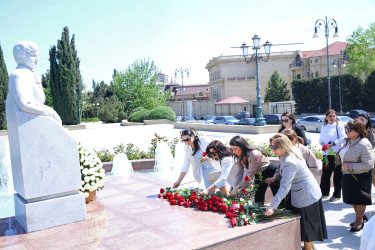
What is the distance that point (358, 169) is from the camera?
5539mm

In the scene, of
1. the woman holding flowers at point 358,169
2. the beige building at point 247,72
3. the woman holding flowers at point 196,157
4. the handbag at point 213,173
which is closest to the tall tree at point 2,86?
the woman holding flowers at point 196,157

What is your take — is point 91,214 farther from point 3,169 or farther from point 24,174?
point 3,169

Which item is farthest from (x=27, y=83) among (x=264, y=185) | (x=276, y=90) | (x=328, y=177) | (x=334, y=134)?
(x=276, y=90)

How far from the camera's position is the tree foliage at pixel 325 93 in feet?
136

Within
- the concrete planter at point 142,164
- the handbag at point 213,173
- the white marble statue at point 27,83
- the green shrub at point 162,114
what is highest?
the white marble statue at point 27,83

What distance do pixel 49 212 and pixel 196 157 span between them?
2.53 metres

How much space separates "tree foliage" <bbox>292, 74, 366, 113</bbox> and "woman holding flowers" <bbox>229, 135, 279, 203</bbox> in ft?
134

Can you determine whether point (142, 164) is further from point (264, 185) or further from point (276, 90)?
point (276, 90)

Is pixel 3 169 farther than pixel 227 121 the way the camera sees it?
No

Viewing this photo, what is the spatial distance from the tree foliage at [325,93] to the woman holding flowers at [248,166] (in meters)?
40.9

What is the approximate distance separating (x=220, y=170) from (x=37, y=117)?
10.1ft

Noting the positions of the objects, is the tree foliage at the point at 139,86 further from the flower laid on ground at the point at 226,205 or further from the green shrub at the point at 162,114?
the flower laid on ground at the point at 226,205

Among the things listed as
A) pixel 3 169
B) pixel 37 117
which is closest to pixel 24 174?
pixel 37 117

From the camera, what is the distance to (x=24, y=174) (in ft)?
14.3
